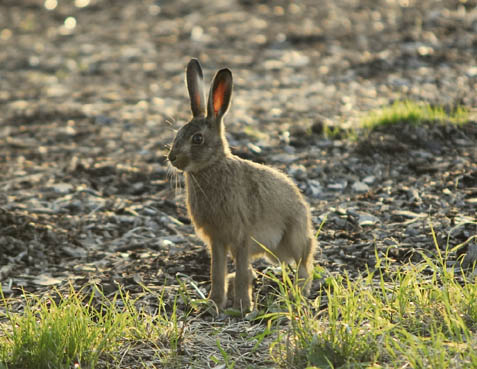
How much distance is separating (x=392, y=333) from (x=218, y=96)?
1966mm

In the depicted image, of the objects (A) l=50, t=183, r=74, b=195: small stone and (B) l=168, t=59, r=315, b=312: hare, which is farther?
(A) l=50, t=183, r=74, b=195: small stone

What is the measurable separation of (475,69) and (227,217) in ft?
21.1

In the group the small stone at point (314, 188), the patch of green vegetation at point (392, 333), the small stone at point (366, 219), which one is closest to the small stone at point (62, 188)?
the small stone at point (314, 188)

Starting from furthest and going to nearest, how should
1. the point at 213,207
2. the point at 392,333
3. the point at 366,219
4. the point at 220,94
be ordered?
the point at 366,219 < the point at 220,94 < the point at 213,207 < the point at 392,333

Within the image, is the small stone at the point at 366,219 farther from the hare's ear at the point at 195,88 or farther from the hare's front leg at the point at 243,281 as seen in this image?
the hare's ear at the point at 195,88

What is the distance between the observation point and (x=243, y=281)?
4711 mm

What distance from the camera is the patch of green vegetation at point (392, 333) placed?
3.37 metres

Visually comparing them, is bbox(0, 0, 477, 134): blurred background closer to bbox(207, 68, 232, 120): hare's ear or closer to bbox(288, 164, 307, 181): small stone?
bbox(288, 164, 307, 181): small stone

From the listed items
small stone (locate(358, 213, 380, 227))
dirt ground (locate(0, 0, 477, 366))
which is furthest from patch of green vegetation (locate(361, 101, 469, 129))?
small stone (locate(358, 213, 380, 227))

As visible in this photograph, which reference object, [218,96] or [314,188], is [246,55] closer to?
[314,188]

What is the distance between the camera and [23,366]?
3.68 m

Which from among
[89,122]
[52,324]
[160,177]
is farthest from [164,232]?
[89,122]

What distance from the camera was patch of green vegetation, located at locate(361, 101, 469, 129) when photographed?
743 cm

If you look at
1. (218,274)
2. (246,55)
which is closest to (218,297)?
(218,274)
